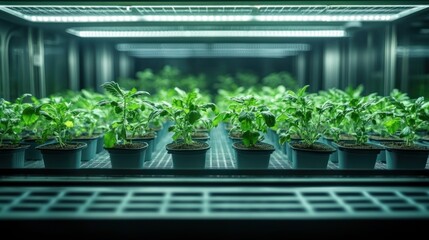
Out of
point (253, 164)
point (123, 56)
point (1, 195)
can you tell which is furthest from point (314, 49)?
point (1, 195)

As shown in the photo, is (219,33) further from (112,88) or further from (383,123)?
(383,123)

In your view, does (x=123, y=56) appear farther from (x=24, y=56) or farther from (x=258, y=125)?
(x=258, y=125)

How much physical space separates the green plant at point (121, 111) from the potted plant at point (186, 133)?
192 millimetres

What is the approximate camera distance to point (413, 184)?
0.97 m

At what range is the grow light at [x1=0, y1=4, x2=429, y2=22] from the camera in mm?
1666

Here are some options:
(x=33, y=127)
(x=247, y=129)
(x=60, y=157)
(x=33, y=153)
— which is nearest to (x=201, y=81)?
(x=33, y=127)

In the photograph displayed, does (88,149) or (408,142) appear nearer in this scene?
(408,142)

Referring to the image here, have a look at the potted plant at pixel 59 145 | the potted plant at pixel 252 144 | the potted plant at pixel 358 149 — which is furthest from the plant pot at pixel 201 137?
the potted plant at pixel 358 149

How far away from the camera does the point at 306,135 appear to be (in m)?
1.71

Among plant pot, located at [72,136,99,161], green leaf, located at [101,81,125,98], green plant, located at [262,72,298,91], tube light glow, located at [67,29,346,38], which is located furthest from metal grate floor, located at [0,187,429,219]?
green plant, located at [262,72,298,91]

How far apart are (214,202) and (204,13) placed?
48.8 inches

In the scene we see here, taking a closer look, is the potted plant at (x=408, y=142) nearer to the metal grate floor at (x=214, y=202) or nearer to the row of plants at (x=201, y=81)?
the metal grate floor at (x=214, y=202)

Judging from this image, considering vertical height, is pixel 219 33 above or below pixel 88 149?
above

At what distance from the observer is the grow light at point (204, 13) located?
1.67 metres
